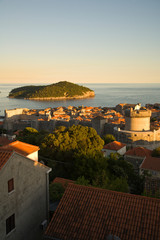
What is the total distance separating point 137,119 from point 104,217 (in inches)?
720

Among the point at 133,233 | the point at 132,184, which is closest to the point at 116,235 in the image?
the point at 133,233

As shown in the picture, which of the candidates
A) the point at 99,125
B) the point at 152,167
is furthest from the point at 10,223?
the point at 99,125

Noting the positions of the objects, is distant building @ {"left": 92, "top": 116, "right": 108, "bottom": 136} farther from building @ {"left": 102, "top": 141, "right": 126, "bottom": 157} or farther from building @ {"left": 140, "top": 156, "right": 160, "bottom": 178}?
building @ {"left": 140, "top": 156, "right": 160, "bottom": 178}

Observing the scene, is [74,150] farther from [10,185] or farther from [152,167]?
[10,185]

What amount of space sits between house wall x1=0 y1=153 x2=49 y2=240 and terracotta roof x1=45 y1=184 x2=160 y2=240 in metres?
1.12

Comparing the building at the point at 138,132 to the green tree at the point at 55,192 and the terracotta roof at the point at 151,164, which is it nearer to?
the terracotta roof at the point at 151,164

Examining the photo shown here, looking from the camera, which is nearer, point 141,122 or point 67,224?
point 67,224

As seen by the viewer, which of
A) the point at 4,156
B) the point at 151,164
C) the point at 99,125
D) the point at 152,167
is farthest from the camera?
the point at 99,125

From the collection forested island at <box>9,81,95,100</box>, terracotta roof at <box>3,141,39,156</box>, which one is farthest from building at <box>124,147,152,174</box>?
forested island at <box>9,81,95,100</box>

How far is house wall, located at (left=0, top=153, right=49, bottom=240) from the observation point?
5156 mm

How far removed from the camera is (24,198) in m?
5.80

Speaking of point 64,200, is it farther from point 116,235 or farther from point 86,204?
point 116,235

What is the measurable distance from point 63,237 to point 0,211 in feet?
4.97

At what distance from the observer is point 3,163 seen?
5078 millimetres
